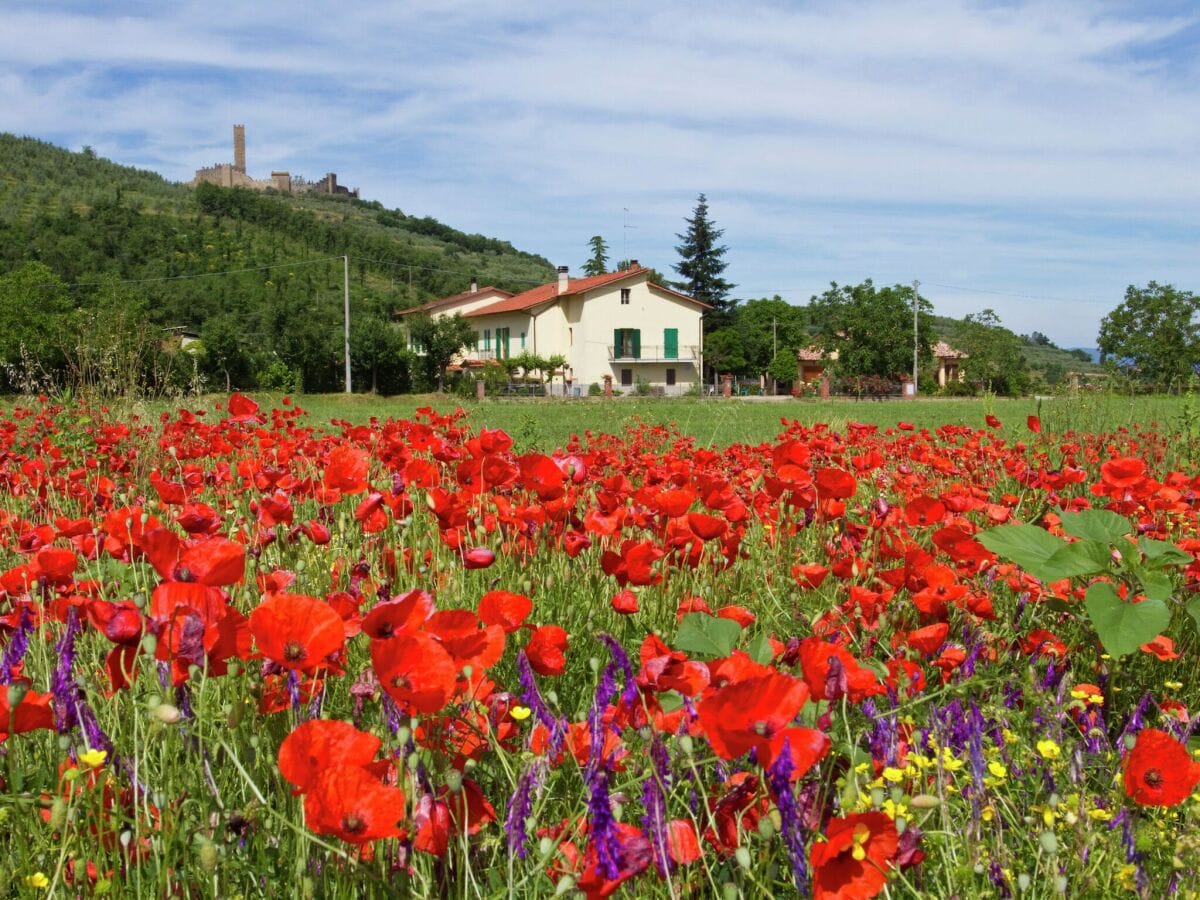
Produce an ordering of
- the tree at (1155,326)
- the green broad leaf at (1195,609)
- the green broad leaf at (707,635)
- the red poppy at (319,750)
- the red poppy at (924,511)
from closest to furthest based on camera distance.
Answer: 1. the red poppy at (319,750)
2. the green broad leaf at (707,635)
3. the green broad leaf at (1195,609)
4. the red poppy at (924,511)
5. the tree at (1155,326)

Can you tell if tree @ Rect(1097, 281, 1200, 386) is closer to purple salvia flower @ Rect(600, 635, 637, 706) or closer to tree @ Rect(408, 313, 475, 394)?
tree @ Rect(408, 313, 475, 394)

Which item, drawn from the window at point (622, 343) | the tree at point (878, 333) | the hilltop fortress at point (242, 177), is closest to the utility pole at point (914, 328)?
the tree at point (878, 333)

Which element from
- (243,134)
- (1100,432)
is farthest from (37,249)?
(243,134)

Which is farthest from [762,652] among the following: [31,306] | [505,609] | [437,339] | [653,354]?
[31,306]

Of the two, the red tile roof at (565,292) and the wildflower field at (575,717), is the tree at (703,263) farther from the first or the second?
the wildflower field at (575,717)

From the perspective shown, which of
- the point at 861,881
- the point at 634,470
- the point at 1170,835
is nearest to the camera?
the point at 861,881

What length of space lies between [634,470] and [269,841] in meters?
3.18

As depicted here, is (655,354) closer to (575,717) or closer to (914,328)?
(914,328)

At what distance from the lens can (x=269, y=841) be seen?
1.21 meters

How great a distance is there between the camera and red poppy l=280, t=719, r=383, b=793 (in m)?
0.75

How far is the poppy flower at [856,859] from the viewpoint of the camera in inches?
34.0

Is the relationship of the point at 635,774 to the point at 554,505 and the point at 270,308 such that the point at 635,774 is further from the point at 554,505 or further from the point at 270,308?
the point at 270,308

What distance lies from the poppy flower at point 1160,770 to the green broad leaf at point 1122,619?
0.49m

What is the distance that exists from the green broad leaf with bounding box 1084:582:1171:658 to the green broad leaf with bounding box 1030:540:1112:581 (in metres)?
0.07
